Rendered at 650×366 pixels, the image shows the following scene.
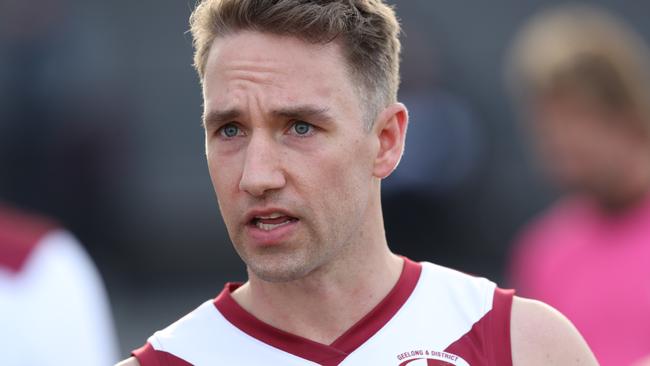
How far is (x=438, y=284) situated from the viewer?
3992 millimetres

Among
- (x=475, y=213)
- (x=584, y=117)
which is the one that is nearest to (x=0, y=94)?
(x=475, y=213)

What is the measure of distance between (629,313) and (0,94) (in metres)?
6.62

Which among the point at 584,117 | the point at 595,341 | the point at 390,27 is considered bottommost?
the point at 595,341

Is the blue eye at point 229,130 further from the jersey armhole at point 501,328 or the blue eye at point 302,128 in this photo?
the jersey armhole at point 501,328

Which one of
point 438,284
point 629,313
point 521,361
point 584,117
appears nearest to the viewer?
point 521,361

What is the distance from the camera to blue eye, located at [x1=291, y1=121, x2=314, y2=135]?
3.64 metres

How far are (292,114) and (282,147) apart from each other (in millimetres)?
91

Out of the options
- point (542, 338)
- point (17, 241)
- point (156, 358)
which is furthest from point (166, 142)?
point (542, 338)

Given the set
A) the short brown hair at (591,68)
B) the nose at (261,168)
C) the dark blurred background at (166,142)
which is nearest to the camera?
the nose at (261,168)

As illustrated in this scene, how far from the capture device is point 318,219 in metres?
3.66

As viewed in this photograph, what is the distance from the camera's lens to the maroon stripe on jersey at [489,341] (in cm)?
373

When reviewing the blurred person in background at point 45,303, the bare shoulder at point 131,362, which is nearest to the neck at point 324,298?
the bare shoulder at point 131,362

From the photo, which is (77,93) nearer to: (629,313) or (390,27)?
(629,313)

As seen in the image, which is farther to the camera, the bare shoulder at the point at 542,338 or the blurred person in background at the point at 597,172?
the blurred person in background at the point at 597,172
